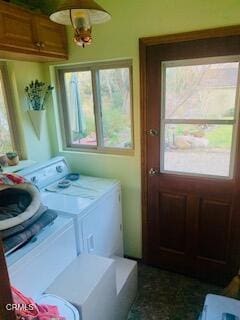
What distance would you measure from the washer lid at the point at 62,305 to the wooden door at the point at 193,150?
1.17 m

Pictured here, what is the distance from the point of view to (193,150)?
2043 mm

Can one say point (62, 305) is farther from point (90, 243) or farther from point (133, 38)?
point (133, 38)

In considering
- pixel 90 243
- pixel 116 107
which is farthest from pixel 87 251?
pixel 116 107

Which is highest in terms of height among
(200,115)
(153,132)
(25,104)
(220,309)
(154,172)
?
(25,104)

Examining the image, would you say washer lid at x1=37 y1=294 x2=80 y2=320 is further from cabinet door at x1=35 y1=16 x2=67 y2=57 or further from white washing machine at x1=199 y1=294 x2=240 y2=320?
cabinet door at x1=35 y1=16 x2=67 y2=57

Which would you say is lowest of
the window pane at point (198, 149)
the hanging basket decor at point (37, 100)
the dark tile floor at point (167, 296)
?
the dark tile floor at point (167, 296)

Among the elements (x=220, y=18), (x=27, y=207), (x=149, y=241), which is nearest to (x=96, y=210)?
(x=27, y=207)

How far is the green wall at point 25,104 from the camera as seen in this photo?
7.09ft

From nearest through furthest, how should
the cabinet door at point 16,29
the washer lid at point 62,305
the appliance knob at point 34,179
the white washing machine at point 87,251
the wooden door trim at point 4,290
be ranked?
the wooden door trim at point 4,290 → the washer lid at point 62,305 → the white washing machine at point 87,251 → the cabinet door at point 16,29 → the appliance knob at point 34,179

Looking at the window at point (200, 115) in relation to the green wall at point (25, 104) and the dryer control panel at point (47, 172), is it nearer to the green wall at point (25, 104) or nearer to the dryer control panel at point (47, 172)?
the dryer control panel at point (47, 172)

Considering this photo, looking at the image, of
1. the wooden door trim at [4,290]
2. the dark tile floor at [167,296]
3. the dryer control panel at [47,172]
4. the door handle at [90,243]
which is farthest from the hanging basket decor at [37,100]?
the wooden door trim at [4,290]

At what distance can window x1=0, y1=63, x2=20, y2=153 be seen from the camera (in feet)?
7.05

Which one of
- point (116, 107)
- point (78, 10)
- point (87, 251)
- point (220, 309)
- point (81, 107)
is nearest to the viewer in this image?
point (78, 10)

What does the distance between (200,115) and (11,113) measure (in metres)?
1.64
